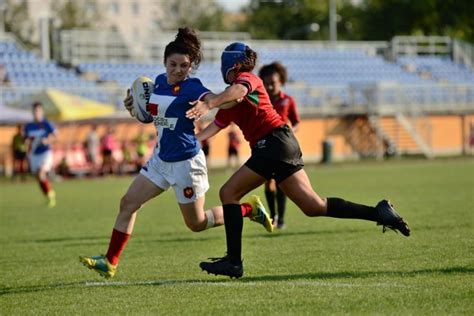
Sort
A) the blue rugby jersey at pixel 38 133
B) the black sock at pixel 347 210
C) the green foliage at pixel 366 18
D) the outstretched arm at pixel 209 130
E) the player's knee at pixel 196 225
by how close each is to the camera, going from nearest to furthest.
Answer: the black sock at pixel 347 210, the player's knee at pixel 196 225, the outstretched arm at pixel 209 130, the blue rugby jersey at pixel 38 133, the green foliage at pixel 366 18

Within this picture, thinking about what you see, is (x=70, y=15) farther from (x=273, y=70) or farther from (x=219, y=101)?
(x=219, y=101)

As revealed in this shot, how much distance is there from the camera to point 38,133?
18.7 metres

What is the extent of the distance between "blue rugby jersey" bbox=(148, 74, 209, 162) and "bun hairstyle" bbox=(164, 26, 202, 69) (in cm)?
20

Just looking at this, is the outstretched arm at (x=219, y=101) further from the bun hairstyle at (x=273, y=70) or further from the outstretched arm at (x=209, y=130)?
the bun hairstyle at (x=273, y=70)

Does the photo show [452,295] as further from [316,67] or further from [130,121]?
[316,67]

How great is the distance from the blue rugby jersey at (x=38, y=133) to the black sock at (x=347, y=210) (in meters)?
11.2

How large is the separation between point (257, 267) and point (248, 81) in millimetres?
1938

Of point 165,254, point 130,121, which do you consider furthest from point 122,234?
point 130,121

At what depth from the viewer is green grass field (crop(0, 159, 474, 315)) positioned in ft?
21.7

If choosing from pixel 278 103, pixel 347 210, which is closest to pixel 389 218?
pixel 347 210

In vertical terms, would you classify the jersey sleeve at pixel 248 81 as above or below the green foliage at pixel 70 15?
below

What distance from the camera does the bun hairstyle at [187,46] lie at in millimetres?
7664

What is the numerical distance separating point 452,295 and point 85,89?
28.0m

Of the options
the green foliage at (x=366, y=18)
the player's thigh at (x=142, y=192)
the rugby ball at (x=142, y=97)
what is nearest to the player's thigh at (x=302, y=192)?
the player's thigh at (x=142, y=192)
